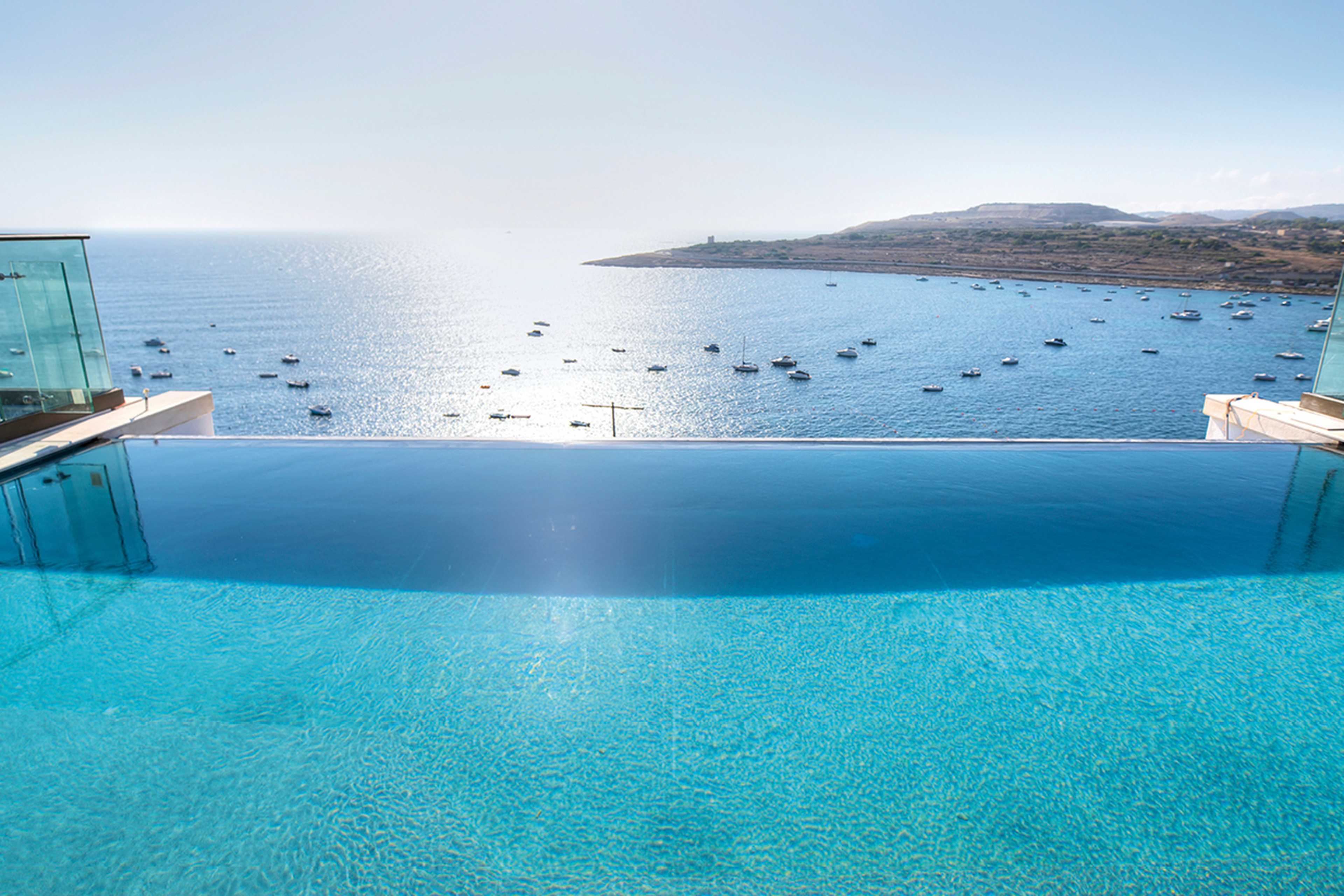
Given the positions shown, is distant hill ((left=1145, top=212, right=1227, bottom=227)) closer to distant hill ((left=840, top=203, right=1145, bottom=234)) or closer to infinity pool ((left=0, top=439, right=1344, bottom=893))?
distant hill ((left=840, top=203, right=1145, bottom=234))

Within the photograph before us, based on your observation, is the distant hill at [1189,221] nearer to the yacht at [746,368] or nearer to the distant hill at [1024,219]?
the distant hill at [1024,219]

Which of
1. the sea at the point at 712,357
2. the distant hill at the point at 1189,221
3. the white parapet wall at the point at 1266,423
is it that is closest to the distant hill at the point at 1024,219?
the distant hill at the point at 1189,221

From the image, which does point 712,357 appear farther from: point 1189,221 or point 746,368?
point 1189,221

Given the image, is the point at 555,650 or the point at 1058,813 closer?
the point at 1058,813

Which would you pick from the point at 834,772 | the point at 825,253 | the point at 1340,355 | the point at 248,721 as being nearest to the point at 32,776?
the point at 248,721

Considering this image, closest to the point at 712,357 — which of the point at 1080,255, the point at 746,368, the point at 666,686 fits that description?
the point at 746,368

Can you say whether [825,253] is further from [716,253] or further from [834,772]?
[834,772]

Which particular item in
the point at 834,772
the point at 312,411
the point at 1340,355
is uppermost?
the point at 1340,355
